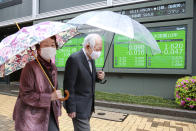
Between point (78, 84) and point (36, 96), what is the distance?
60 centimetres

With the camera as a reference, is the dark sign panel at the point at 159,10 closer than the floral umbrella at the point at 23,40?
No

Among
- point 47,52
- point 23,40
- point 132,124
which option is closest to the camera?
point 23,40

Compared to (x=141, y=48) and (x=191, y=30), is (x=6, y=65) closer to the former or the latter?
(x=141, y=48)

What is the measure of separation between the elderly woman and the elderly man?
0.98 feet

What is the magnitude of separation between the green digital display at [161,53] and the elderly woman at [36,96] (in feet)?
12.4

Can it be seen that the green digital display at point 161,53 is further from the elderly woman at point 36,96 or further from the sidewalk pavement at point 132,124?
the elderly woman at point 36,96

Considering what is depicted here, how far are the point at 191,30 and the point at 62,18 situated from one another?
6.04 m

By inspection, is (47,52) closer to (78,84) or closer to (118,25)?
(78,84)

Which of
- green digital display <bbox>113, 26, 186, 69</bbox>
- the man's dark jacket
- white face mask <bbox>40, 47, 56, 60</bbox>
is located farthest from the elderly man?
green digital display <bbox>113, 26, 186, 69</bbox>

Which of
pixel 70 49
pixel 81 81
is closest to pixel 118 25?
pixel 81 81

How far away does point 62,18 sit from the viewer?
842 cm

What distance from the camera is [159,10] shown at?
6062 mm

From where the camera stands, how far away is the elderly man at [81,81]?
2054mm

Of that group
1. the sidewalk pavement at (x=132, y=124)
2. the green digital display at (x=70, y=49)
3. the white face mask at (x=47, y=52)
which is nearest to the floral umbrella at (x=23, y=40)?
the white face mask at (x=47, y=52)
